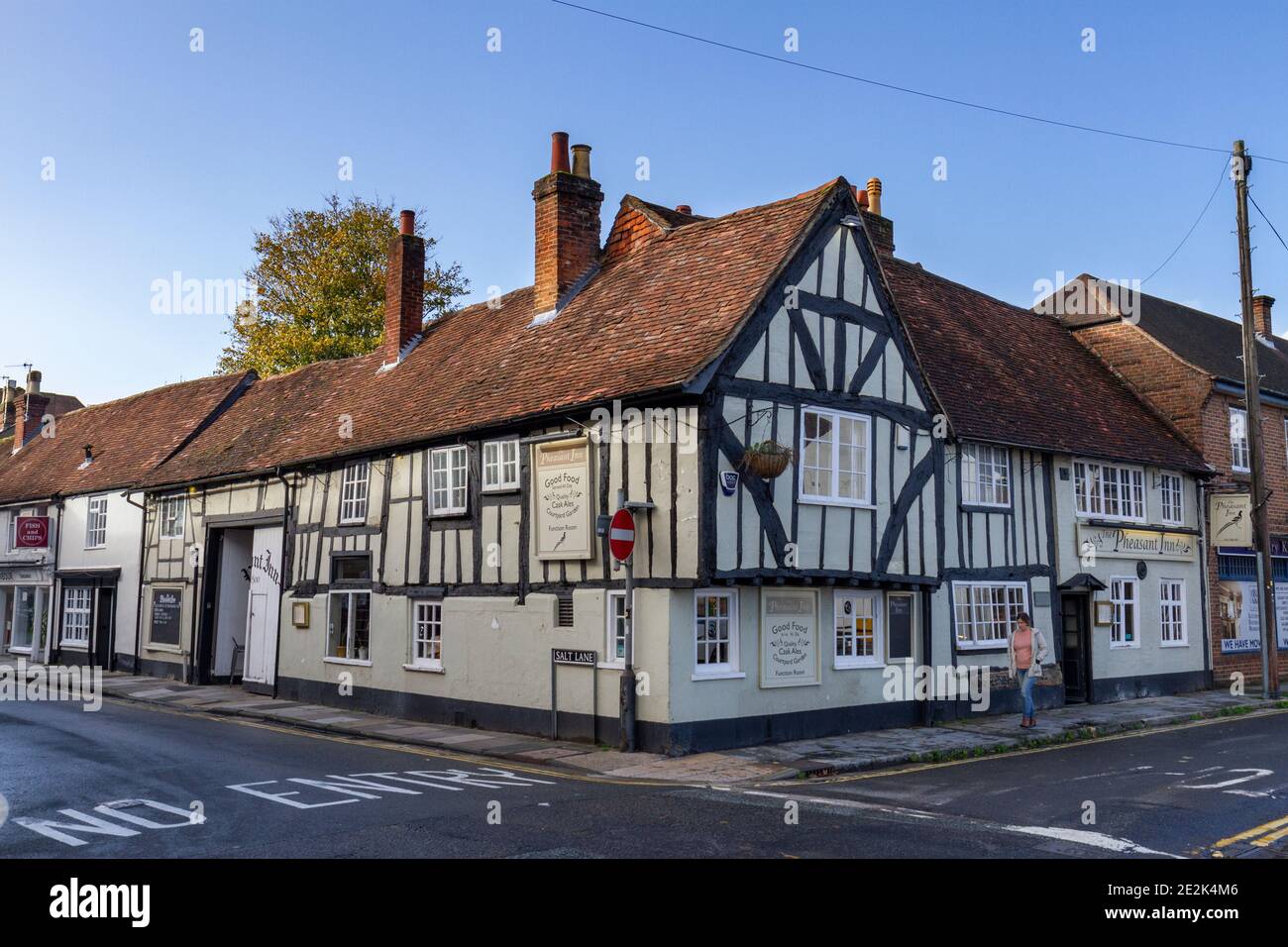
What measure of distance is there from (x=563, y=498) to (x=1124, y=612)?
1310cm

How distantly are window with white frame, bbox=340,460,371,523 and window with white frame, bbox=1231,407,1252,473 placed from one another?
19.8 metres

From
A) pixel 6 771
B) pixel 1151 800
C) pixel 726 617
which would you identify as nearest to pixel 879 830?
pixel 1151 800

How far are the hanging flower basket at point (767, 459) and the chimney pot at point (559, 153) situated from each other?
25.6ft

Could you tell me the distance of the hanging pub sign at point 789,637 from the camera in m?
15.0

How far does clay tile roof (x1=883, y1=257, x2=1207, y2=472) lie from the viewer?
20109mm

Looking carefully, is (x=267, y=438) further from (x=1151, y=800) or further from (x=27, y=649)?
(x=1151, y=800)

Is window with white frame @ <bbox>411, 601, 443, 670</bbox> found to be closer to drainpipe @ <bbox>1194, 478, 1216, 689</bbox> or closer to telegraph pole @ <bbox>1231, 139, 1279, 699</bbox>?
telegraph pole @ <bbox>1231, 139, 1279, 699</bbox>

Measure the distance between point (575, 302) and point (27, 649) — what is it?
79.4 feet

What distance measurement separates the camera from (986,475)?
19.4m

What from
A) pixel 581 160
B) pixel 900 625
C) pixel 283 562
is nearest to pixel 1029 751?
pixel 900 625

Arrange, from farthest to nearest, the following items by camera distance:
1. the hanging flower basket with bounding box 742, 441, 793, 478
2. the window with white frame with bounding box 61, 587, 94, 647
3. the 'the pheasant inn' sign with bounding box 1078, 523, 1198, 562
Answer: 1. the window with white frame with bounding box 61, 587, 94, 647
2. the 'the pheasant inn' sign with bounding box 1078, 523, 1198, 562
3. the hanging flower basket with bounding box 742, 441, 793, 478

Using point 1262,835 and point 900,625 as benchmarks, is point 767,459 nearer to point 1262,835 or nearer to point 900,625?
point 900,625

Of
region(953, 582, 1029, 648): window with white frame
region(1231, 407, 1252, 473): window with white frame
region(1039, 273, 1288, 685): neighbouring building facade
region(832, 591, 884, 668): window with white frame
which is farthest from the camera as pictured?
region(1231, 407, 1252, 473): window with white frame
